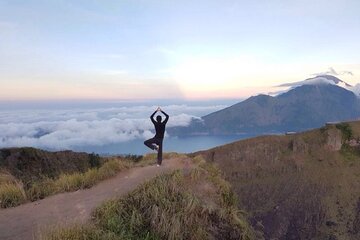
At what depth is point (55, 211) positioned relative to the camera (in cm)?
1062

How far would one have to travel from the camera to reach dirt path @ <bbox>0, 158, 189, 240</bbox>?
358 inches

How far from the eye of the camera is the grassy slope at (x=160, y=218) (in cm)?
855

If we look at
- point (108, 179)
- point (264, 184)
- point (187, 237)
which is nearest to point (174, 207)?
point (187, 237)

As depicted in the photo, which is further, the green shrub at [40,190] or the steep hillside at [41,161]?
the steep hillside at [41,161]

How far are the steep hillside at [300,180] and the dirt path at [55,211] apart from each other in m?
88.6

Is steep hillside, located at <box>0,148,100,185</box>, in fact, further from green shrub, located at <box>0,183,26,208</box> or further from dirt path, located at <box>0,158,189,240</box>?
dirt path, located at <box>0,158,189,240</box>

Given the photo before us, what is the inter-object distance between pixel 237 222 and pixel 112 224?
13.4 feet

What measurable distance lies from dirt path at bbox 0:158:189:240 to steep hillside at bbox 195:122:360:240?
8857 centimetres

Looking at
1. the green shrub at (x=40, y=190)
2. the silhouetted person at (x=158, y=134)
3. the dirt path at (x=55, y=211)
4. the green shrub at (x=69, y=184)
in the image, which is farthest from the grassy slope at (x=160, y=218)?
the silhouetted person at (x=158, y=134)

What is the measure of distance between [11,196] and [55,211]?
2.76 metres

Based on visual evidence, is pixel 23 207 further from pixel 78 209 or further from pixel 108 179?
pixel 108 179

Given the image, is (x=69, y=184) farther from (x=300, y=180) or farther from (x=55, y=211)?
(x=300, y=180)

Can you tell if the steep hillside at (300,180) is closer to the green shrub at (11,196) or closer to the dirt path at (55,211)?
the dirt path at (55,211)

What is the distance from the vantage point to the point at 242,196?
12162cm
